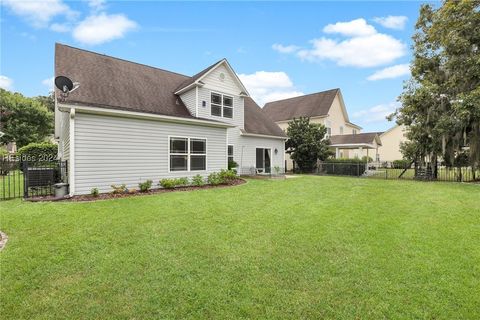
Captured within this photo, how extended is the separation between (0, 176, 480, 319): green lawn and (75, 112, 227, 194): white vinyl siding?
234cm

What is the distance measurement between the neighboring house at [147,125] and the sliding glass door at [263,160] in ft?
0.24

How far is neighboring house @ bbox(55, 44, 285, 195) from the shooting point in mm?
9000

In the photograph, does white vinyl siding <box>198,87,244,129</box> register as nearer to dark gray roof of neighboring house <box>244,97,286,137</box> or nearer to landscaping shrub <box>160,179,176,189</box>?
dark gray roof of neighboring house <box>244,97,286,137</box>

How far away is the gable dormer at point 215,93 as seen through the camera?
568 inches

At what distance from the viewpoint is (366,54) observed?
19453 mm

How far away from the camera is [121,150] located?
9750mm

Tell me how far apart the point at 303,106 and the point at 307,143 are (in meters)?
10.3

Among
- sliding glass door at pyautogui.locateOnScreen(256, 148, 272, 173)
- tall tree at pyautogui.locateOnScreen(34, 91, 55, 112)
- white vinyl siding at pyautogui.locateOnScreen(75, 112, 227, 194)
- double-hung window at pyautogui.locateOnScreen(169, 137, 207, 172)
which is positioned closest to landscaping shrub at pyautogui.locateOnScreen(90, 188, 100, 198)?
white vinyl siding at pyautogui.locateOnScreen(75, 112, 227, 194)

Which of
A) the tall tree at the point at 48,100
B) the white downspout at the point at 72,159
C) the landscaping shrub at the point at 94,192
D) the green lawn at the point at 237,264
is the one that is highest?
the tall tree at the point at 48,100

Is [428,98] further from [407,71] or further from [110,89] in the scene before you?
[110,89]

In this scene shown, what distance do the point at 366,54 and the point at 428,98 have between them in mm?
Answer: 6671

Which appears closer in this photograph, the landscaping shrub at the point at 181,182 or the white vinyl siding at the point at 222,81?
the landscaping shrub at the point at 181,182

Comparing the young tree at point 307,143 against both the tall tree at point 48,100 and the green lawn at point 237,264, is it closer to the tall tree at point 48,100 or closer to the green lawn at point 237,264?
the green lawn at point 237,264

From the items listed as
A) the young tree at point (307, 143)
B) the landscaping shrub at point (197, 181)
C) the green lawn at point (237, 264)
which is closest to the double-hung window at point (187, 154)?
the landscaping shrub at point (197, 181)
